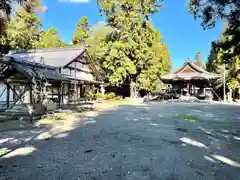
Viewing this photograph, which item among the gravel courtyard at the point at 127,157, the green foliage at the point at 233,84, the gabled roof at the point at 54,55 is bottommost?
the gravel courtyard at the point at 127,157

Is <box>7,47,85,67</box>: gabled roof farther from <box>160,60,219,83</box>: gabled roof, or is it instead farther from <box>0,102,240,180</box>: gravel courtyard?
<box>0,102,240,180</box>: gravel courtyard

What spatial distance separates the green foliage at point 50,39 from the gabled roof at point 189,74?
1990 cm

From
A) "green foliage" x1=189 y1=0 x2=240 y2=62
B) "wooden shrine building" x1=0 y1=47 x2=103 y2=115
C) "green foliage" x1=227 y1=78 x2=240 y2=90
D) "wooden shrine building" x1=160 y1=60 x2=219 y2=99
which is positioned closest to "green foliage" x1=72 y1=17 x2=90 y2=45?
"wooden shrine building" x1=0 y1=47 x2=103 y2=115

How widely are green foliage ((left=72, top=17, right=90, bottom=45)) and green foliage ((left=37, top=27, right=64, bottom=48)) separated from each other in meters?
3.52

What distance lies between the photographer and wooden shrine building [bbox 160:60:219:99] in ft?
92.3

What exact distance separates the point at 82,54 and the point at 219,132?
19.7 meters

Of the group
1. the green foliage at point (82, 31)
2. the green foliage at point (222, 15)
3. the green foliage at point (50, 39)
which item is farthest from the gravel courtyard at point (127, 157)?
the green foliage at point (50, 39)

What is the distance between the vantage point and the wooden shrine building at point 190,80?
92.3 feet

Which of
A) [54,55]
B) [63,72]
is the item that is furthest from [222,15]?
[54,55]

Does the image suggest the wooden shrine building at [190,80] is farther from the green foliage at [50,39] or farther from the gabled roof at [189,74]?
the green foliage at [50,39]

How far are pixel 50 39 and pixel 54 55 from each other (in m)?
14.8

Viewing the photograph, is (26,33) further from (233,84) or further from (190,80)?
(233,84)

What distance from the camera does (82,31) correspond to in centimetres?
3672

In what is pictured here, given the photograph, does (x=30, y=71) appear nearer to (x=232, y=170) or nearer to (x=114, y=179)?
(x=114, y=179)
